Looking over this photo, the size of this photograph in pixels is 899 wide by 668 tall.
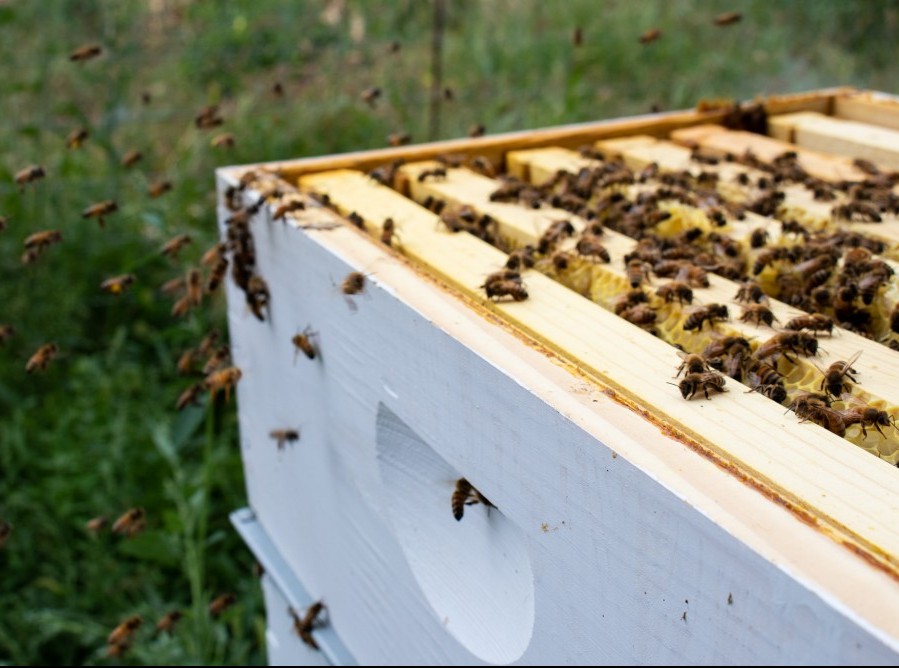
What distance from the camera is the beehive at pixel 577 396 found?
985mm

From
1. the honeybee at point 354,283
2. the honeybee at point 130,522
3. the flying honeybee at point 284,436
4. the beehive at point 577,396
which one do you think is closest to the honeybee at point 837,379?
the beehive at point 577,396

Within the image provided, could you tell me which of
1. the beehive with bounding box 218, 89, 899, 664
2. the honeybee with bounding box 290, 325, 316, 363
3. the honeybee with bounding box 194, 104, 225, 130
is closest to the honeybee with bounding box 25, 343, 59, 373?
the beehive with bounding box 218, 89, 899, 664

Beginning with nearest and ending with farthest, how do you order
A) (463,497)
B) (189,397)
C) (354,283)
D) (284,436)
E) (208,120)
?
(463,497) → (354,283) → (284,436) → (189,397) → (208,120)

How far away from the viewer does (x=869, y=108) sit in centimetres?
290

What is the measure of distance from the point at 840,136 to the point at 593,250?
4.14ft

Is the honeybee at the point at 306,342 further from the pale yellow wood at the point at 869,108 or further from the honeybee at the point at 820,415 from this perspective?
the pale yellow wood at the point at 869,108

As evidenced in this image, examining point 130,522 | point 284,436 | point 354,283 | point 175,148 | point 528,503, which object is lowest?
point 130,522

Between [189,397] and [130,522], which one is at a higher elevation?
[189,397]

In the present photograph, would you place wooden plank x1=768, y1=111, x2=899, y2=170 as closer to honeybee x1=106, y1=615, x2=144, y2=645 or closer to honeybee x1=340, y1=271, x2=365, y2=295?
honeybee x1=340, y1=271, x2=365, y2=295

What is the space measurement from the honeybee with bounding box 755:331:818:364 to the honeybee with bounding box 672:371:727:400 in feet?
0.47

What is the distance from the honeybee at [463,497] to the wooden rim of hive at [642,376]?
0.92 feet

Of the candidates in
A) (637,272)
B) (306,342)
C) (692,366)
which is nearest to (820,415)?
(692,366)

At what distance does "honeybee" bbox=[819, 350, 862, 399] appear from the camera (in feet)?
4.10

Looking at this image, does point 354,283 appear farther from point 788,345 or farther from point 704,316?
point 788,345
